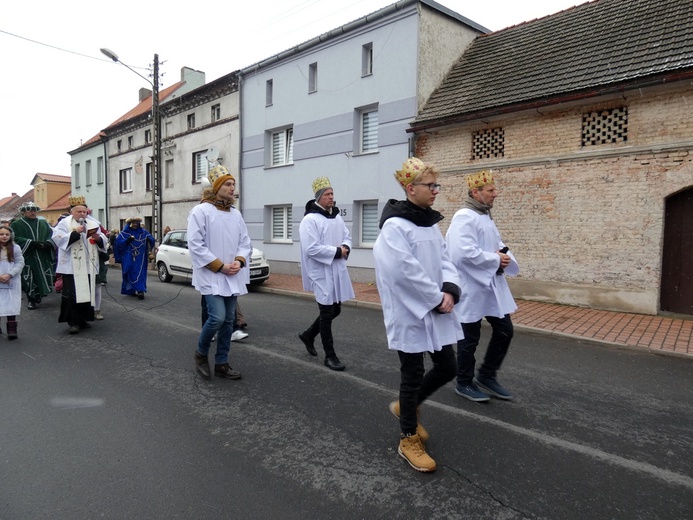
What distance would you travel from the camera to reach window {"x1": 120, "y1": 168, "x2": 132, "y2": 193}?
26791 millimetres

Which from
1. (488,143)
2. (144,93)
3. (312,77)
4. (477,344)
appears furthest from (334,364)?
(144,93)

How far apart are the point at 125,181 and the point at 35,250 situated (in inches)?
838

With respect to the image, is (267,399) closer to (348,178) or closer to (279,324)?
(279,324)

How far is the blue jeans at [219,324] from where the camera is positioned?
14.3 ft

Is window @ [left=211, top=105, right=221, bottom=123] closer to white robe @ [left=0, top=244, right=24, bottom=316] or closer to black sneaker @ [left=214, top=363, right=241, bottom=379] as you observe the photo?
white robe @ [left=0, top=244, right=24, bottom=316]

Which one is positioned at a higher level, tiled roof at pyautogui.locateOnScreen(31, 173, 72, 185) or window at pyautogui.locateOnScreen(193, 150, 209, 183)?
tiled roof at pyautogui.locateOnScreen(31, 173, 72, 185)

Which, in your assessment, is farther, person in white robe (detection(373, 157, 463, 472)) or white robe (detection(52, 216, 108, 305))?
white robe (detection(52, 216, 108, 305))

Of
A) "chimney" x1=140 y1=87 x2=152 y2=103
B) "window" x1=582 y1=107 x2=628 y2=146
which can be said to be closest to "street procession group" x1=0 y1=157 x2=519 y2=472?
"window" x1=582 y1=107 x2=628 y2=146

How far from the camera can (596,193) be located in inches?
353

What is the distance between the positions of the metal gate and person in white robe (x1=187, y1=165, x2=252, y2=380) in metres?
7.97

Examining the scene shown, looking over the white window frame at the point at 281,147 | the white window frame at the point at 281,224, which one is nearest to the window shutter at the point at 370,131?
the white window frame at the point at 281,147

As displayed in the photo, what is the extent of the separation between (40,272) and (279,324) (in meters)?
4.57

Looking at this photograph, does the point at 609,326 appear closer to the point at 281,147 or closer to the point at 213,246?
the point at 213,246

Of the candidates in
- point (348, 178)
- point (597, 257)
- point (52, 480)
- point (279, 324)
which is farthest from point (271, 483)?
point (348, 178)
